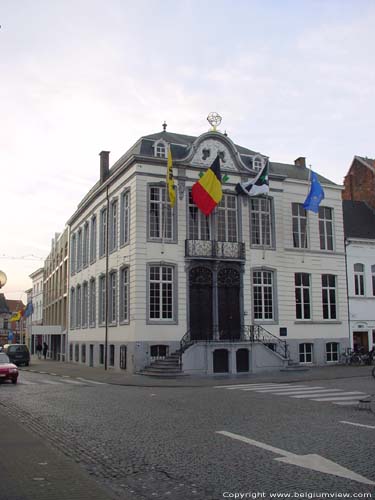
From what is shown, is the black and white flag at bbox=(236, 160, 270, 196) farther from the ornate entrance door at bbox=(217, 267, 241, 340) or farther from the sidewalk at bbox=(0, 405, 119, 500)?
the sidewalk at bbox=(0, 405, 119, 500)

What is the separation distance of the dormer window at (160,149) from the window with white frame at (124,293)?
20.8ft

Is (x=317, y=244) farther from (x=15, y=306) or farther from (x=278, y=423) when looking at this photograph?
(x=15, y=306)

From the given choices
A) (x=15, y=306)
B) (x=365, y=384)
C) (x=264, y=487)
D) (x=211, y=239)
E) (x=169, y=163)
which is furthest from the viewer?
(x=15, y=306)

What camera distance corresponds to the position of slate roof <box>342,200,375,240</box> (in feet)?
121

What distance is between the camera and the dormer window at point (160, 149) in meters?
30.2

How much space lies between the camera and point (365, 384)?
20.4m

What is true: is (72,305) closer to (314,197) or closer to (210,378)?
(210,378)

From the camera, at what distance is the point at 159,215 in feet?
96.8

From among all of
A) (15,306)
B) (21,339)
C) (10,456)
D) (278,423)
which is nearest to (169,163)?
(278,423)

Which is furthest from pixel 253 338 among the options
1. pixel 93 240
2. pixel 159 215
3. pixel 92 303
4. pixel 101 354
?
pixel 93 240

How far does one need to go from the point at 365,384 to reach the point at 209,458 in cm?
1362

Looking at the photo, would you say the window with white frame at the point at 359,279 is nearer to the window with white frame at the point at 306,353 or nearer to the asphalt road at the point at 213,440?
the window with white frame at the point at 306,353

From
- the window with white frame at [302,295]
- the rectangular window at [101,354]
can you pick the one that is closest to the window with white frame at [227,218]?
the window with white frame at [302,295]

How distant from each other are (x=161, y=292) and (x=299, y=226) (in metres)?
10.1
